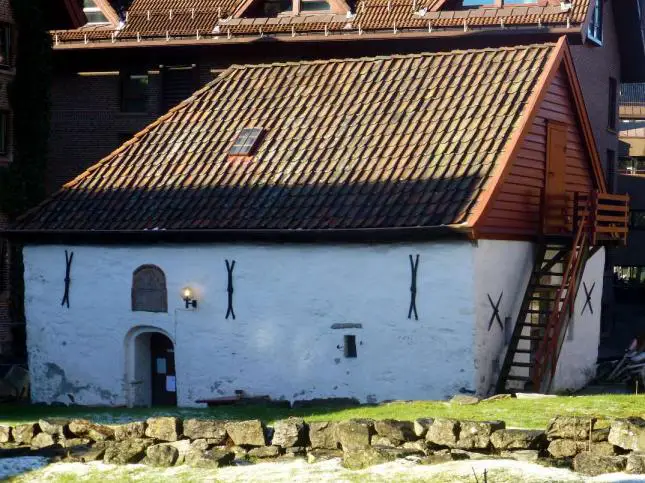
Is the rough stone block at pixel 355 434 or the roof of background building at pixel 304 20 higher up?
the roof of background building at pixel 304 20

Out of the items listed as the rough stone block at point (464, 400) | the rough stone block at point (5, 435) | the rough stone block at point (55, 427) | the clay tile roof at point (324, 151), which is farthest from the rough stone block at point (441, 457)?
the clay tile roof at point (324, 151)

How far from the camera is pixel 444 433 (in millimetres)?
19281

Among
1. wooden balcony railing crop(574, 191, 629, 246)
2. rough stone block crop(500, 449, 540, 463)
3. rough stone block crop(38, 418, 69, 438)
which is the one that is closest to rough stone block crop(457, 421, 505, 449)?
rough stone block crop(500, 449, 540, 463)

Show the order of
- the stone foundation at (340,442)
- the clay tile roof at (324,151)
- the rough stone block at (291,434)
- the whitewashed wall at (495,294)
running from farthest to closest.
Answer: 1. the clay tile roof at (324,151)
2. the whitewashed wall at (495,294)
3. the rough stone block at (291,434)
4. the stone foundation at (340,442)

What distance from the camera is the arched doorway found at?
103 ft

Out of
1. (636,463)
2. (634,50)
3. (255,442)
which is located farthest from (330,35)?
(636,463)

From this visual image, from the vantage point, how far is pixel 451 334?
90.1 feet

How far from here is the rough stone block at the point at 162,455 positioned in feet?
67.9

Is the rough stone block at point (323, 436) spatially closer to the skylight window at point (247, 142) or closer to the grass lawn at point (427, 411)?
the grass lawn at point (427, 411)

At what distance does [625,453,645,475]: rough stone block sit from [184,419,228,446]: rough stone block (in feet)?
20.1

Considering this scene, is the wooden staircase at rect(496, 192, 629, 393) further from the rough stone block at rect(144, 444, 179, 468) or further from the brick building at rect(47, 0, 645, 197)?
the brick building at rect(47, 0, 645, 197)

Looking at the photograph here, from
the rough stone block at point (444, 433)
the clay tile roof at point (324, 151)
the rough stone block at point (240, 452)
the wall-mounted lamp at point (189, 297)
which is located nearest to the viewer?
the rough stone block at point (444, 433)

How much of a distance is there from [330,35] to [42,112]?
940 cm

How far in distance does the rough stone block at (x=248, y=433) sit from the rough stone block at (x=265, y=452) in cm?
10
